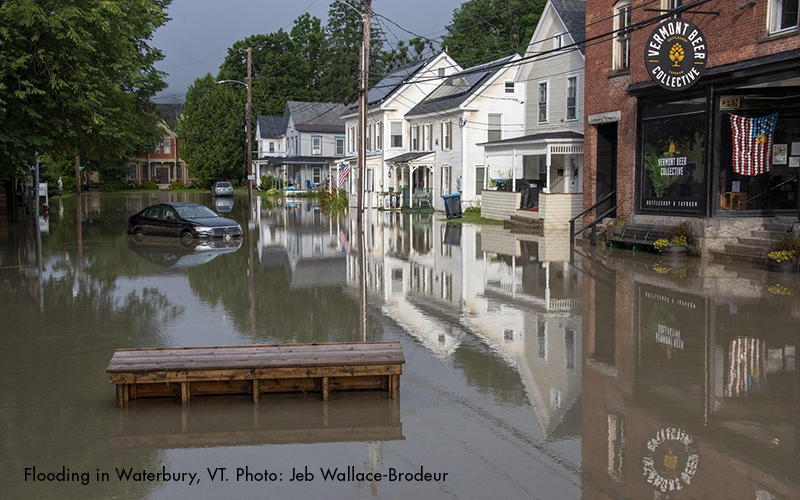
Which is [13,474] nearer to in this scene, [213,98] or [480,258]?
[480,258]

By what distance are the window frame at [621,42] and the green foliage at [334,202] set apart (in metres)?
27.1

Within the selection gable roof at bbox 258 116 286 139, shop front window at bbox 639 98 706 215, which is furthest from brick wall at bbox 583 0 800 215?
gable roof at bbox 258 116 286 139

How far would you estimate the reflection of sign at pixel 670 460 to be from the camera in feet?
20.0

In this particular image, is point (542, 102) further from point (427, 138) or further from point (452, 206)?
point (427, 138)

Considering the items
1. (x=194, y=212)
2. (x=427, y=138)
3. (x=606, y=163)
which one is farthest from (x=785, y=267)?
(x=427, y=138)

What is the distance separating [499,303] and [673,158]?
10851 millimetres

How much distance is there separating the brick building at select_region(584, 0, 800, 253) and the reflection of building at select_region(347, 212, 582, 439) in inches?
144

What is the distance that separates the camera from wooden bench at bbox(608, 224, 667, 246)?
74.2 feet

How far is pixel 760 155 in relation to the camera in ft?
67.6

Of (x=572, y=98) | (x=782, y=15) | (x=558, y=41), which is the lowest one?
(x=572, y=98)

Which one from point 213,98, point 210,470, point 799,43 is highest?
point 213,98

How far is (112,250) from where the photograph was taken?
24844mm

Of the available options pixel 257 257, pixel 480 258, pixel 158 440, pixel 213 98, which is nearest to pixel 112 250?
pixel 257 257

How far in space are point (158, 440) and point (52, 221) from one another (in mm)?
36104
